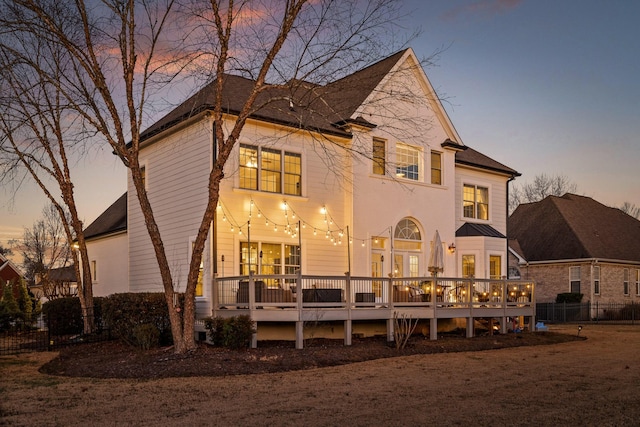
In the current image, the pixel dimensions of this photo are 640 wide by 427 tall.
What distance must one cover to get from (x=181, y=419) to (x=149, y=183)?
1422 centimetres

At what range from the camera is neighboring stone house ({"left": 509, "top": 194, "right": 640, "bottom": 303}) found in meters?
34.8

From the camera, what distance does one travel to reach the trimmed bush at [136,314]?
53.9ft

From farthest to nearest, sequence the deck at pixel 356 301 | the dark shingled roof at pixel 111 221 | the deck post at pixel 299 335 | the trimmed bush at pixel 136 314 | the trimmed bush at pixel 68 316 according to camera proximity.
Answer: the dark shingled roof at pixel 111 221 < the trimmed bush at pixel 68 316 < the trimmed bush at pixel 136 314 < the deck at pixel 356 301 < the deck post at pixel 299 335

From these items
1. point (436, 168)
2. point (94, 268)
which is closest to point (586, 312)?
point (436, 168)

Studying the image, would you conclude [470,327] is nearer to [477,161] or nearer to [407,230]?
[407,230]

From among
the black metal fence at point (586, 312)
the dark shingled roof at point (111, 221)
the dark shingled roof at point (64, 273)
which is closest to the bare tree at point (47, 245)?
the dark shingled roof at point (64, 273)

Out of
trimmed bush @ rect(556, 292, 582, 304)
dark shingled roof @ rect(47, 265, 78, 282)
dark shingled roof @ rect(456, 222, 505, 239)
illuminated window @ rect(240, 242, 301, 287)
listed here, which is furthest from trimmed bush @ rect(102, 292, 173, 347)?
dark shingled roof @ rect(47, 265, 78, 282)

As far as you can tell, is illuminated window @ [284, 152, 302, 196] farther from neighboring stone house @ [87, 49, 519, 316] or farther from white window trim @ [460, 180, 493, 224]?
white window trim @ [460, 180, 493, 224]

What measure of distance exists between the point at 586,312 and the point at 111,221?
2475cm

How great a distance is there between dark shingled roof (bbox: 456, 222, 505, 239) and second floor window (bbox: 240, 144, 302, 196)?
306 inches

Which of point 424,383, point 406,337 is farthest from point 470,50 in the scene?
point 424,383

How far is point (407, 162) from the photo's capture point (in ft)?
75.2

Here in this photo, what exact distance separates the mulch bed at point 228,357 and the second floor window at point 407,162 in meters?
6.54

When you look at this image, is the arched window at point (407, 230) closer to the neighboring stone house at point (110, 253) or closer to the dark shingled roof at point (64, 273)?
the neighboring stone house at point (110, 253)
